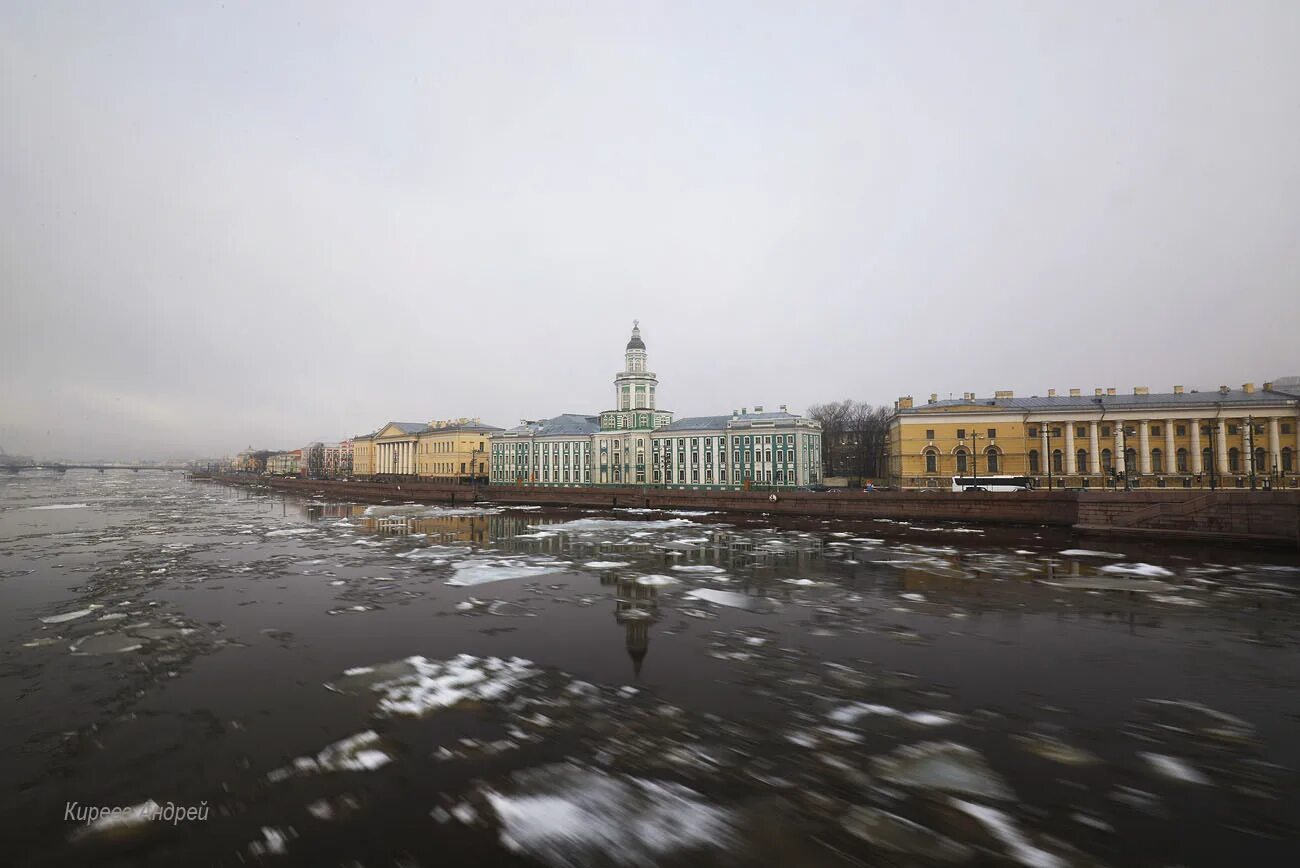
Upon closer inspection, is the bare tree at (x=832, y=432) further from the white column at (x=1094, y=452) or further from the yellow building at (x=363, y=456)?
the yellow building at (x=363, y=456)

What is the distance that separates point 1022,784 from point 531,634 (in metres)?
7.76

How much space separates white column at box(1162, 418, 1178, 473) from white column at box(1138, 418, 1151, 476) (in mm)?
1126

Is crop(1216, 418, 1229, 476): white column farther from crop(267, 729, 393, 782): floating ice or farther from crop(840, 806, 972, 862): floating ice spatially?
crop(267, 729, 393, 782): floating ice

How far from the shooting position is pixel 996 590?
14430 mm

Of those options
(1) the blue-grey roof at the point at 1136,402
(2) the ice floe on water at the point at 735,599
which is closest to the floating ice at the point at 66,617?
(2) the ice floe on water at the point at 735,599

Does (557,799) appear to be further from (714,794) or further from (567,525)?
(567,525)

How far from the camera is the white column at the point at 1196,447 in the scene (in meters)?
45.1

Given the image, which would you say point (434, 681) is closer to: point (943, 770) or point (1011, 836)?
point (943, 770)

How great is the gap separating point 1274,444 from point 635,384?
58.1 metres

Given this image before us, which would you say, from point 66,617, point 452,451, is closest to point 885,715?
point 66,617

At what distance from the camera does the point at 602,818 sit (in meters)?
4.96

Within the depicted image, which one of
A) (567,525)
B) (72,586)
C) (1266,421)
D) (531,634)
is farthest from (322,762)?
(1266,421)

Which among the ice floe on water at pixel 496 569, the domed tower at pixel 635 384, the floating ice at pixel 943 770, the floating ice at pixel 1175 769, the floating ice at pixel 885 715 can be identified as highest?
the domed tower at pixel 635 384

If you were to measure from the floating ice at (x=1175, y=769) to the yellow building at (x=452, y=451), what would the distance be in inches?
3229
